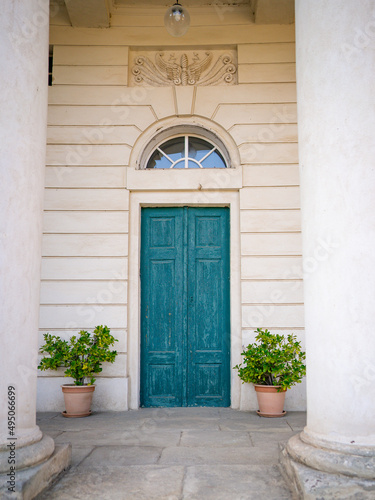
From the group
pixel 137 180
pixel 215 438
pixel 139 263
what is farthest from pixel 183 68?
pixel 215 438

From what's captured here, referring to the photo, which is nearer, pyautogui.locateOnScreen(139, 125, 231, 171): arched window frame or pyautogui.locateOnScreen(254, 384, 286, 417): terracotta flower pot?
pyautogui.locateOnScreen(254, 384, 286, 417): terracotta flower pot

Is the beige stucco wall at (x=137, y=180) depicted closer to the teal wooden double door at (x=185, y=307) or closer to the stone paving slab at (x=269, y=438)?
the teal wooden double door at (x=185, y=307)

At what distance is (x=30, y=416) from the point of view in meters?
3.49

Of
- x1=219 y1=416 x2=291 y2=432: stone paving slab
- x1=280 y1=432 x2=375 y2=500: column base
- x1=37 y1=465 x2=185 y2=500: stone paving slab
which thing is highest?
x1=280 y1=432 x2=375 y2=500: column base

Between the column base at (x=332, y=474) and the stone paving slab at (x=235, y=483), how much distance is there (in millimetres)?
201

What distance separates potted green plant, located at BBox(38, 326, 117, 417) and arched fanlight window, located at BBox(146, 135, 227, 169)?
2563 mm

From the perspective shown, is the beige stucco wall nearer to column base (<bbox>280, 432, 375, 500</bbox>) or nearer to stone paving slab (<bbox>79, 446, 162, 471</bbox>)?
stone paving slab (<bbox>79, 446, 162, 471</bbox>)

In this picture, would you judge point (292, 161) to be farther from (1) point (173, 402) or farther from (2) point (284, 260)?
(1) point (173, 402)

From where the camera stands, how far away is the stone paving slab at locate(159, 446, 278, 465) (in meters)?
4.13

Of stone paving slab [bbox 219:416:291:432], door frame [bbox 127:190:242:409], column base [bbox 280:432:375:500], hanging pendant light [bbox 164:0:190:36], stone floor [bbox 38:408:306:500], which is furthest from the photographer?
door frame [bbox 127:190:242:409]

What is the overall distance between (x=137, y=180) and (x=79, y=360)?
2551 millimetres

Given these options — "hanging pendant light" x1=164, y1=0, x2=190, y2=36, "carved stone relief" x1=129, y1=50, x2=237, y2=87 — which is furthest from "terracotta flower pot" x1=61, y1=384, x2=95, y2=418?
"hanging pendant light" x1=164, y1=0, x2=190, y2=36

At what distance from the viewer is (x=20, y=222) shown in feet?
11.5

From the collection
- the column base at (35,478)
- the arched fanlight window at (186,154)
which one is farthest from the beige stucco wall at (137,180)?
the column base at (35,478)
